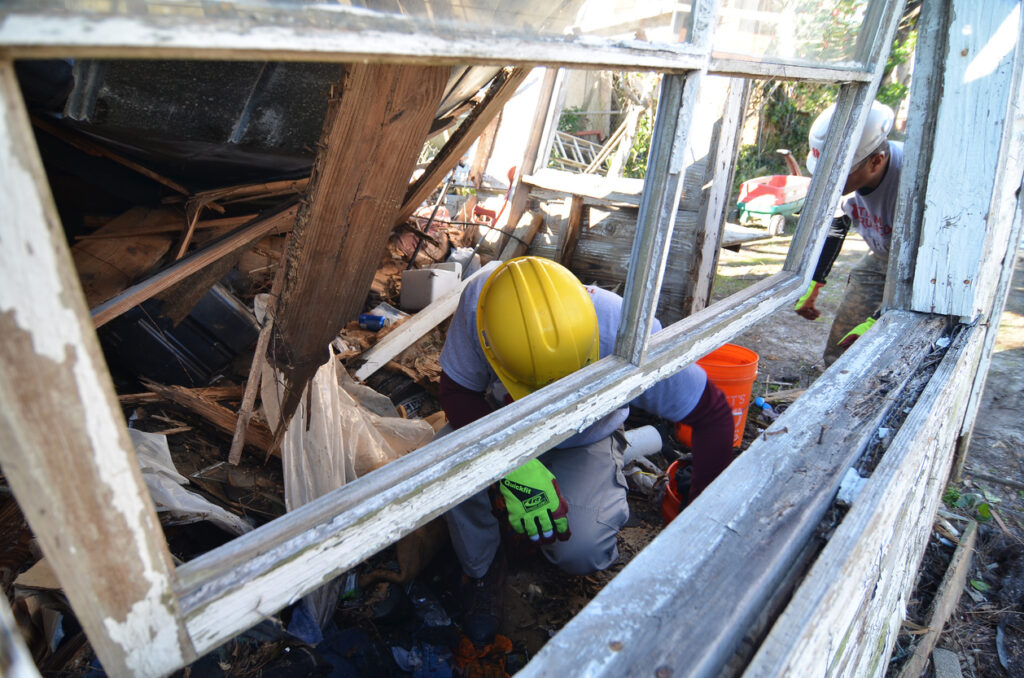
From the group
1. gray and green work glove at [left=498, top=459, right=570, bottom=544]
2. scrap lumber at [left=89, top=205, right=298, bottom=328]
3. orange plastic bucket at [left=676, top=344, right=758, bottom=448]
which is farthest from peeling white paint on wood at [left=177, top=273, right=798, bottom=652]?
orange plastic bucket at [left=676, top=344, right=758, bottom=448]

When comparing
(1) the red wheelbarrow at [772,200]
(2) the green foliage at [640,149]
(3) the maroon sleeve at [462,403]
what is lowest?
(3) the maroon sleeve at [462,403]

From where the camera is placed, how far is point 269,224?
2418mm

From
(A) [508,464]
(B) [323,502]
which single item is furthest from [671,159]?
(B) [323,502]

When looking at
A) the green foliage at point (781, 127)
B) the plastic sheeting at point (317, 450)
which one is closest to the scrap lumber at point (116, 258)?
the plastic sheeting at point (317, 450)

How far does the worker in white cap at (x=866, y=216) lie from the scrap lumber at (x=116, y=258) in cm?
323

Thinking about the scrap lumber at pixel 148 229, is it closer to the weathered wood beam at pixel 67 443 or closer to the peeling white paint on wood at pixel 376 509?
the peeling white paint on wood at pixel 376 509

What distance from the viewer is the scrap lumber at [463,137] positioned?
221cm

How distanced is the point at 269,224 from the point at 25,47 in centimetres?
210

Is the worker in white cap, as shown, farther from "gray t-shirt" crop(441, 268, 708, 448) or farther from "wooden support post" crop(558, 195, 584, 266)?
"wooden support post" crop(558, 195, 584, 266)

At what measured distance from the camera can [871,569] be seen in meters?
1.29

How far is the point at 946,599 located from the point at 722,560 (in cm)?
222

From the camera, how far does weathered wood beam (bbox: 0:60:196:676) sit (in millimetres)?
476

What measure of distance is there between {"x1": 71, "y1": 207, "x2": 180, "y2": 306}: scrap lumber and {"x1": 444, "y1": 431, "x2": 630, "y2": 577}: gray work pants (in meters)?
1.77

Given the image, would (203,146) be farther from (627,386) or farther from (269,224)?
(627,386)
